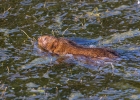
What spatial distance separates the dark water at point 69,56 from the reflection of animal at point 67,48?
0.18 meters

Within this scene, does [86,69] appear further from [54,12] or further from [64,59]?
[54,12]

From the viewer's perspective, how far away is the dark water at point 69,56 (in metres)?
8.40

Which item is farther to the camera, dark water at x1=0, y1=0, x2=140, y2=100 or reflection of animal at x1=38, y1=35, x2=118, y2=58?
reflection of animal at x1=38, y1=35, x2=118, y2=58

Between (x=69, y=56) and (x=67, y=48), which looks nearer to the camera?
(x=69, y=56)

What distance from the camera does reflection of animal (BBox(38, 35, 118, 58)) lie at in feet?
31.2

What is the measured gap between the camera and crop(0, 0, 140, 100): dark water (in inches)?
331

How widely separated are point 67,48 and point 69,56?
1.09ft

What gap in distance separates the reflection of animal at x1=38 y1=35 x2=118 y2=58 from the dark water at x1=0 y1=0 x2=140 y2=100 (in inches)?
6.9

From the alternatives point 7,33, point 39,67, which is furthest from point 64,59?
point 7,33

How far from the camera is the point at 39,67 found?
9531 mm

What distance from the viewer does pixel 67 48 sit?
1027cm

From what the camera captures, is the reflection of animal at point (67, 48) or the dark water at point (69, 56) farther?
the reflection of animal at point (67, 48)

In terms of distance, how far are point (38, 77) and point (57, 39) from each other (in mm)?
1793

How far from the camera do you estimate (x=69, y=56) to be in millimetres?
9992
